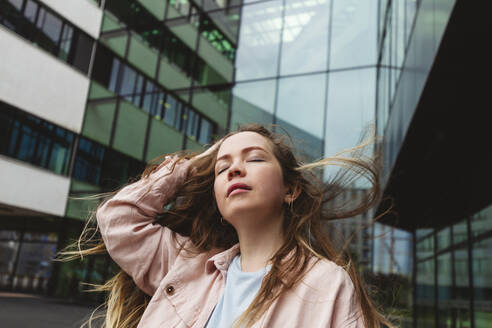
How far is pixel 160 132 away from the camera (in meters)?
11.6

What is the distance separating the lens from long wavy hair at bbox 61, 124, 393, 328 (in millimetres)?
1711

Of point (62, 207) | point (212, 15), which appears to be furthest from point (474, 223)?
point (62, 207)

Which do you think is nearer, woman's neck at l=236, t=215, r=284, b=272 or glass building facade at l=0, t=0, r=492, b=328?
woman's neck at l=236, t=215, r=284, b=272

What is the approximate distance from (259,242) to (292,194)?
0.30m

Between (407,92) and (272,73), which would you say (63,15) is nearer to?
(272,73)

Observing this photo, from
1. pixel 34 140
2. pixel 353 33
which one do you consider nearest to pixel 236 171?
Answer: pixel 353 33

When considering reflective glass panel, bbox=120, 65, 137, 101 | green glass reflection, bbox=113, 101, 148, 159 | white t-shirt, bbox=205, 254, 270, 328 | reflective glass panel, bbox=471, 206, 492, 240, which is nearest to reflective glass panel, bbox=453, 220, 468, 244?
reflective glass panel, bbox=471, 206, 492, 240

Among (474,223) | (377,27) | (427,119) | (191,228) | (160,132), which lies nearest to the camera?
(191,228)

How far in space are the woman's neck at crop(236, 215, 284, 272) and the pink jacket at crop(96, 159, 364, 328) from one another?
0.10 metres

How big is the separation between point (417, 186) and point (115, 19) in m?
10.1

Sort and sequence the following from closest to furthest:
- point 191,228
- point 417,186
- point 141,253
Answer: point 141,253 → point 191,228 → point 417,186

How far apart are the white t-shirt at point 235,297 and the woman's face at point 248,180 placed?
231mm

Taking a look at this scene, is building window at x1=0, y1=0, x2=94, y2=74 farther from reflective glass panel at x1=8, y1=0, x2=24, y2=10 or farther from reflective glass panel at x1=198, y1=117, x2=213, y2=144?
reflective glass panel at x1=198, y1=117, x2=213, y2=144

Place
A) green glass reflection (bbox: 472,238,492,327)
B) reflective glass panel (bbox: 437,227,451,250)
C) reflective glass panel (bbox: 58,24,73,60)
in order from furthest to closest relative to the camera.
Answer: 1. reflective glass panel (bbox: 58,24,73,60)
2. reflective glass panel (bbox: 437,227,451,250)
3. green glass reflection (bbox: 472,238,492,327)
